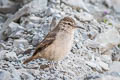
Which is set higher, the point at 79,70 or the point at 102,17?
the point at 102,17

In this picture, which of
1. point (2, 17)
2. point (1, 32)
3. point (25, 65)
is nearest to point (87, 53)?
point (25, 65)

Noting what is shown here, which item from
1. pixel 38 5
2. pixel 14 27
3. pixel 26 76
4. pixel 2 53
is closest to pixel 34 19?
pixel 14 27

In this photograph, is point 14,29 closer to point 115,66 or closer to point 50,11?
point 50,11

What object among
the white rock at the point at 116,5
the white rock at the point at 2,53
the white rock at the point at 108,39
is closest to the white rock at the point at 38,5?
the white rock at the point at 108,39

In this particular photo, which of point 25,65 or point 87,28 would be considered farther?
point 87,28

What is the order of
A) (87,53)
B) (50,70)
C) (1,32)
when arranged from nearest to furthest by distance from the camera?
(50,70) → (87,53) → (1,32)

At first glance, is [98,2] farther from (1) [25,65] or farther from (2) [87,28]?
(1) [25,65]
